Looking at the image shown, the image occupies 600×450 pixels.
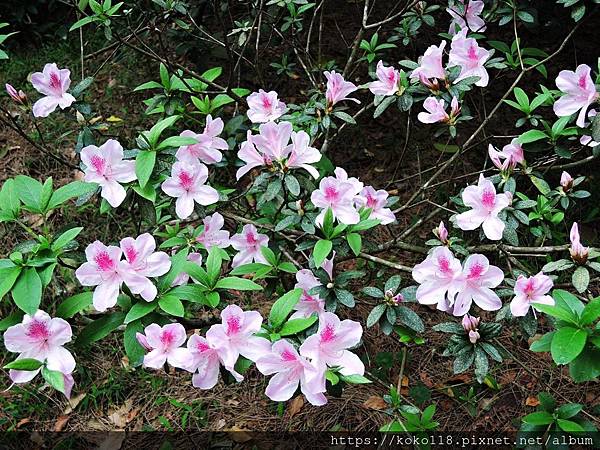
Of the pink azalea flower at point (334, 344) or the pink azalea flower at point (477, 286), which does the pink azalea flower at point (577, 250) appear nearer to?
the pink azalea flower at point (477, 286)

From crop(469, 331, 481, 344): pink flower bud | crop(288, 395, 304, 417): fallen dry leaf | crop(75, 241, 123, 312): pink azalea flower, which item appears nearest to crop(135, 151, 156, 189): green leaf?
crop(75, 241, 123, 312): pink azalea flower

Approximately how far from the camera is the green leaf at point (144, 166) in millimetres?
1519

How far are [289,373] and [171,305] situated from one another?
12.0 inches

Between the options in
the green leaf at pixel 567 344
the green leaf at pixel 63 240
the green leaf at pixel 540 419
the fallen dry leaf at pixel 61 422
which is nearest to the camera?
the green leaf at pixel 567 344

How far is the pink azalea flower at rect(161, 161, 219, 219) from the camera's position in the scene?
5.24 ft

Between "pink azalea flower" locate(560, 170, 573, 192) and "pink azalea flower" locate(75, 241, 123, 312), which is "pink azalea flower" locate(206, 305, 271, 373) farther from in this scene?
"pink azalea flower" locate(560, 170, 573, 192)

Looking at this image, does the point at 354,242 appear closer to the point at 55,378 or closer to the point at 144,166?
the point at 144,166

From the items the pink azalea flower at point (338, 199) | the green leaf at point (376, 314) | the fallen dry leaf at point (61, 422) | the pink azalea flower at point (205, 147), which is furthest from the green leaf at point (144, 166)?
the fallen dry leaf at point (61, 422)

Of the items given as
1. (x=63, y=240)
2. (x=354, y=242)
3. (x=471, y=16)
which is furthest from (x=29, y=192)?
(x=471, y=16)

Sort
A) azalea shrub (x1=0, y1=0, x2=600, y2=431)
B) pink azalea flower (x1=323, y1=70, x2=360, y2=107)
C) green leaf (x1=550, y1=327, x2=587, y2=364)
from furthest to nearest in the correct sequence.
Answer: pink azalea flower (x1=323, y1=70, x2=360, y2=107) → azalea shrub (x1=0, y1=0, x2=600, y2=431) → green leaf (x1=550, y1=327, x2=587, y2=364)

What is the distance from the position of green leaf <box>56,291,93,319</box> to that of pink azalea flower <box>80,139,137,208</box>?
0.24 metres

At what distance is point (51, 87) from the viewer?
1886 millimetres

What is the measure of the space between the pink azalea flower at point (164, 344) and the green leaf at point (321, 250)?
1.26 ft

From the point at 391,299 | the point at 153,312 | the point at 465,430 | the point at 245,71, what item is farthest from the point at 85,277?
the point at 245,71
